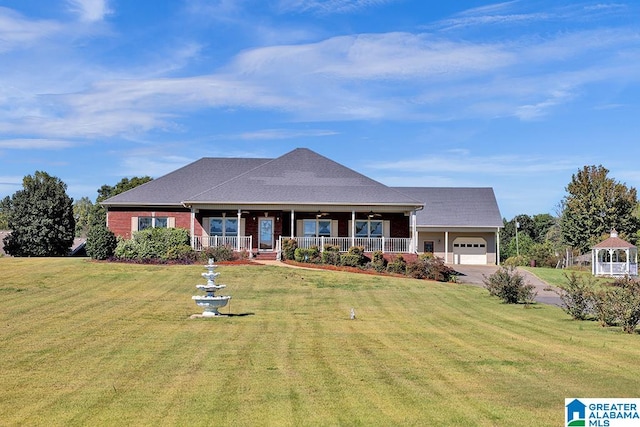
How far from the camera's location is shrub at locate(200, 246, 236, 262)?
3416 cm

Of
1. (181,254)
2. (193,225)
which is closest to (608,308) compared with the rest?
(181,254)

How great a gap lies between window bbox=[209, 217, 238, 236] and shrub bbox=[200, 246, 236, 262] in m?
5.37

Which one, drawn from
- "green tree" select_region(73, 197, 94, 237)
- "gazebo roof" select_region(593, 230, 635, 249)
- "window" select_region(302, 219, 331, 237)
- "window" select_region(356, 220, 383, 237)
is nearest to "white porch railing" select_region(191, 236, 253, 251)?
A: "window" select_region(302, 219, 331, 237)

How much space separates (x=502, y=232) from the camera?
7350 cm

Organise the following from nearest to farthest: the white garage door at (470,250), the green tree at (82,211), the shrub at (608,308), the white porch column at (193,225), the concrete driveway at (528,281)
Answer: the shrub at (608,308)
the concrete driveway at (528,281)
the white porch column at (193,225)
the white garage door at (470,250)
the green tree at (82,211)

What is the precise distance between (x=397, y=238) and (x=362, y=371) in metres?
27.5

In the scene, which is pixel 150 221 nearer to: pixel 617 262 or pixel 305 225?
pixel 305 225

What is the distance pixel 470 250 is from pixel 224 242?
21.1 metres

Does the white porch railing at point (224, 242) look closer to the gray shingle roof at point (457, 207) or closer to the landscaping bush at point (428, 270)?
the landscaping bush at point (428, 270)

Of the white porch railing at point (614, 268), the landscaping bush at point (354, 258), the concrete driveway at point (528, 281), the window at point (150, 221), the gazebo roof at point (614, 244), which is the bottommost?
the concrete driveway at point (528, 281)

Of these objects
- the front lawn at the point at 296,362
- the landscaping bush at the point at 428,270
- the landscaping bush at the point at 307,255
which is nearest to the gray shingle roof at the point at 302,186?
the landscaping bush at the point at 307,255

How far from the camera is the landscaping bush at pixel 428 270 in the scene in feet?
108

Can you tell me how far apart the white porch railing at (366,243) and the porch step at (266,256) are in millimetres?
688

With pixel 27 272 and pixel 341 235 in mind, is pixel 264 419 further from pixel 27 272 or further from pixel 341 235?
pixel 341 235
